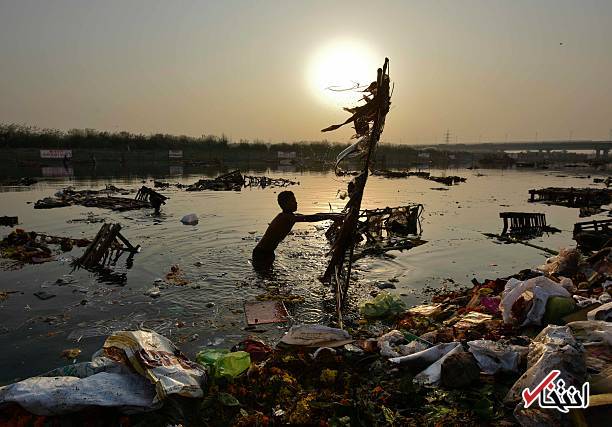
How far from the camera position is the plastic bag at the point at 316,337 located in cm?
504

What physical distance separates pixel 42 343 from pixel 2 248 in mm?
7248

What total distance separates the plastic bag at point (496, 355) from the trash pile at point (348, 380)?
0.01 meters

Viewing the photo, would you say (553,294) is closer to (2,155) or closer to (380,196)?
(380,196)

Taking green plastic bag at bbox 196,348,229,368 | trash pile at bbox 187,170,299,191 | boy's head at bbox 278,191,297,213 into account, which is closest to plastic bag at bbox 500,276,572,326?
green plastic bag at bbox 196,348,229,368

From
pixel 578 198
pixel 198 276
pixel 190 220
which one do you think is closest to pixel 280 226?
pixel 198 276

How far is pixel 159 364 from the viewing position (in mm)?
3957

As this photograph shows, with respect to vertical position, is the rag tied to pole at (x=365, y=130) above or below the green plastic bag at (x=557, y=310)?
above

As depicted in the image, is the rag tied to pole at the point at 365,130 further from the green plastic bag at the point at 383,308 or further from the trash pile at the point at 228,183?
the trash pile at the point at 228,183

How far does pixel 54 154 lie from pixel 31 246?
52.7 metres

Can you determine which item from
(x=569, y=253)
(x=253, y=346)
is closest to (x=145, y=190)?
(x=253, y=346)

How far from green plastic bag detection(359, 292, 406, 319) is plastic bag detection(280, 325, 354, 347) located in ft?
5.80

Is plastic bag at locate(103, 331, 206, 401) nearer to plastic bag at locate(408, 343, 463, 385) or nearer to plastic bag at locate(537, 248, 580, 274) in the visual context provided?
plastic bag at locate(408, 343, 463, 385)

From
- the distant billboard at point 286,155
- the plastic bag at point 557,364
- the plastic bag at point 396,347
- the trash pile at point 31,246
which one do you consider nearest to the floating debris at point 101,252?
the trash pile at point 31,246

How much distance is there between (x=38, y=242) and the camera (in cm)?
1205
